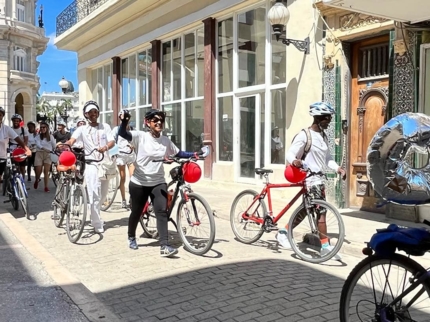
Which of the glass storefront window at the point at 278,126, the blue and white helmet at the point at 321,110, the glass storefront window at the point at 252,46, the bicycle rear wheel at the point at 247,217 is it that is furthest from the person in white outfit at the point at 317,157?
the glass storefront window at the point at 252,46

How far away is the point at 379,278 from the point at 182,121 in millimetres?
11318

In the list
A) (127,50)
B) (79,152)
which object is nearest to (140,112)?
(127,50)

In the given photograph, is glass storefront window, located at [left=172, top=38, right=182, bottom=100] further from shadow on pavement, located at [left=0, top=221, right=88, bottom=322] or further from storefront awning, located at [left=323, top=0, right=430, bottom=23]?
shadow on pavement, located at [left=0, top=221, right=88, bottom=322]

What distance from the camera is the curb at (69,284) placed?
366 cm

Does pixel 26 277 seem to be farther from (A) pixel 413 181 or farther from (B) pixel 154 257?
(A) pixel 413 181

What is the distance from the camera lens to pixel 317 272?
486 centimetres

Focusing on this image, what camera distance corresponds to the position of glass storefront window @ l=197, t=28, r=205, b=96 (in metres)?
12.8

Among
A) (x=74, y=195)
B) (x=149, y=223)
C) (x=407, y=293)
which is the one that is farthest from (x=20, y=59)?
(x=407, y=293)

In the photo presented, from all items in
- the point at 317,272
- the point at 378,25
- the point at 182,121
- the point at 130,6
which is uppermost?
Answer: the point at 130,6

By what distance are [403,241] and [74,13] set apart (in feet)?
65.7

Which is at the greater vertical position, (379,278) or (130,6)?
(130,6)

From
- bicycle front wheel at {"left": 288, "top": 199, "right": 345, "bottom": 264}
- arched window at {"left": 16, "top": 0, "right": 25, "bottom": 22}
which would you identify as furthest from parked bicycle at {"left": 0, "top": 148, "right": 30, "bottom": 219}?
arched window at {"left": 16, "top": 0, "right": 25, "bottom": 22}

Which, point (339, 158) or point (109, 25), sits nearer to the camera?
point (339, 158)

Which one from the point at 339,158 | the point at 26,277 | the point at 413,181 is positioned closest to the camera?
the point at 413,181
